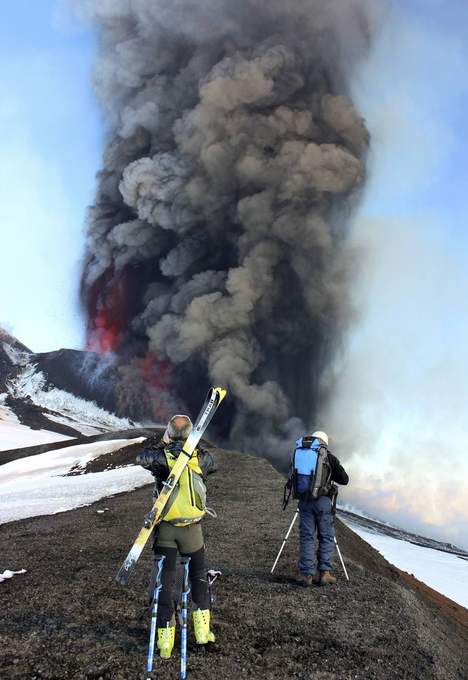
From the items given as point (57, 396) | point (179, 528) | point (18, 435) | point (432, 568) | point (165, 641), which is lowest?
point (165, 641)

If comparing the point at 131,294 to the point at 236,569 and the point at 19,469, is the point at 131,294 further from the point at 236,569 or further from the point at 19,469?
the point at 236,569

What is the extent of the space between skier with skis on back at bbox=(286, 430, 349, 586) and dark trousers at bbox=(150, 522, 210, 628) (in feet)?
10.1

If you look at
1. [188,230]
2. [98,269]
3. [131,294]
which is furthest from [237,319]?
[98,269]

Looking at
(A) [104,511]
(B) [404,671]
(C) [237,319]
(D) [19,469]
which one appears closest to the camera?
(B) [404,671]

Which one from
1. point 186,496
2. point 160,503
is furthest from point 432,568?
point 160,503

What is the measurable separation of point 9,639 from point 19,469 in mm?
29373

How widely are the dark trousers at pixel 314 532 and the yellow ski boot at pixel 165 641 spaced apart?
3.58 meters

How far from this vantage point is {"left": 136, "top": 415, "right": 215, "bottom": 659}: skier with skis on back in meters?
5.29

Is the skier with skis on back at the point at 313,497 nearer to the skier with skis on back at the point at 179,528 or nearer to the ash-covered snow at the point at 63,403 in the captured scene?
the skier with skis on back at the point at 179,528

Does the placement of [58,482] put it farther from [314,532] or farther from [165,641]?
[165,641]

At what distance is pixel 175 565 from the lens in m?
5.38

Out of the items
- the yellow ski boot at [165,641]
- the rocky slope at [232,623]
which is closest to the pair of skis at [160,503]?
Answer: the yellow ski boot at [165,641]

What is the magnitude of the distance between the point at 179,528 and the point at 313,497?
336 cm

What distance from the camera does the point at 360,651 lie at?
6.21 m
